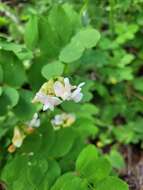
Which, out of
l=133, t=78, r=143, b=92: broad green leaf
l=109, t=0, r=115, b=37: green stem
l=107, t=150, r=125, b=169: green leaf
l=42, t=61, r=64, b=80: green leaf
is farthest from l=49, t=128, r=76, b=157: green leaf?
l=133, t=78, r=143, b=92: broad green leaf

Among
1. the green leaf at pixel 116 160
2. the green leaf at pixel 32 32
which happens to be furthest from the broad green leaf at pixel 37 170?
the green leaf at pixel 116 160

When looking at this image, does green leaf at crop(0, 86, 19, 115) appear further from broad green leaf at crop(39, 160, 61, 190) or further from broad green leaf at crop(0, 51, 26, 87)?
broad green leaf at crop(39, 160, 61, 190)

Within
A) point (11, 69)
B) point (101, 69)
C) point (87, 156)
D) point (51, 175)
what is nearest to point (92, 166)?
point (87, 156)

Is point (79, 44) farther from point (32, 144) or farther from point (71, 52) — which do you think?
point (32, 144)

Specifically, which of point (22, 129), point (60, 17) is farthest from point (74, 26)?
point (22, 129)

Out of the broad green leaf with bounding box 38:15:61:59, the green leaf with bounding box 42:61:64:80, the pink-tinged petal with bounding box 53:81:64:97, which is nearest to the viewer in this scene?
the pink-tinged petal with bounding box 53:81:64:97
